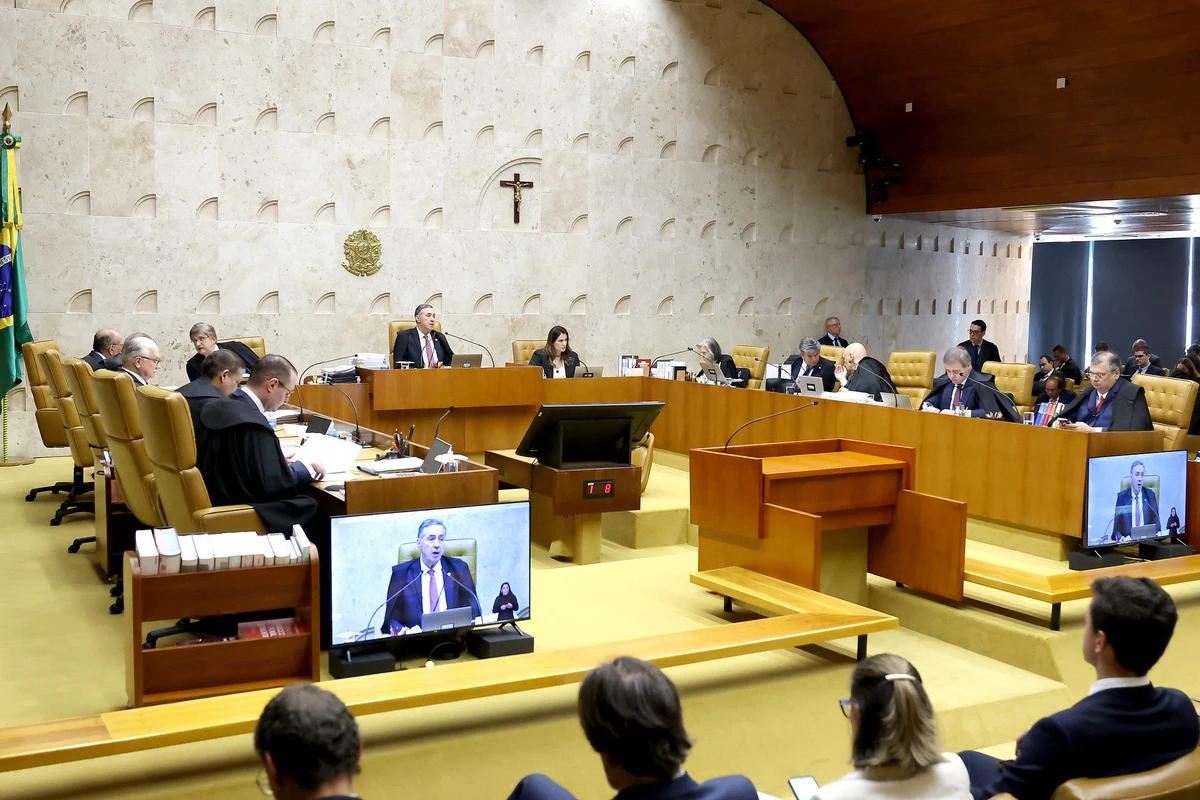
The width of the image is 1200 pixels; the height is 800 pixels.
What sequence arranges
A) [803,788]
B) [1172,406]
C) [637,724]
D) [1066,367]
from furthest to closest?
[1066,367]
[1172,406]
[803,788]
[637,724]

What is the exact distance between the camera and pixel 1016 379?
9328 mm

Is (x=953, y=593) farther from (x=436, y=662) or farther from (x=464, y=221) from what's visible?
(x=464, y=221)

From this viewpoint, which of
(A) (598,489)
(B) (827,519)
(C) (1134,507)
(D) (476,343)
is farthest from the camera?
(D) (476,343)

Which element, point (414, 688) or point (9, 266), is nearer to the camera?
point (414, 688)

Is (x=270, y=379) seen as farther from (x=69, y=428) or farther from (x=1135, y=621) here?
(x=1135, y=621)

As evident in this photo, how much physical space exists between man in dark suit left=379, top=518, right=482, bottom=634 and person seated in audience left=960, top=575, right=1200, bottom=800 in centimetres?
213

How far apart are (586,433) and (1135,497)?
2993mm

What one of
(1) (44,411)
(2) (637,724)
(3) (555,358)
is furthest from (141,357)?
(2) (637,724)

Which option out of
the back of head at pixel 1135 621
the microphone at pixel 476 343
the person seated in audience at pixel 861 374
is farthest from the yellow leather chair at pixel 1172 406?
the microphone at pixel 476 343

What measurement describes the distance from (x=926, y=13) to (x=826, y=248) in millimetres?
3107

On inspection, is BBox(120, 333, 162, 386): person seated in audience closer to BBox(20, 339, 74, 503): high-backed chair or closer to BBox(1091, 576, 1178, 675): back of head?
BBox(20, 339, 74, 503): high-backed chair

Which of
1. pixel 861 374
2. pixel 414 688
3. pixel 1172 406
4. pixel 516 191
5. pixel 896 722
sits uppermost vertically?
pixel 516 191

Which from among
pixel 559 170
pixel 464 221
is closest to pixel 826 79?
pixel 559 170

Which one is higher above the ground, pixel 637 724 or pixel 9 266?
pixel 9 266
